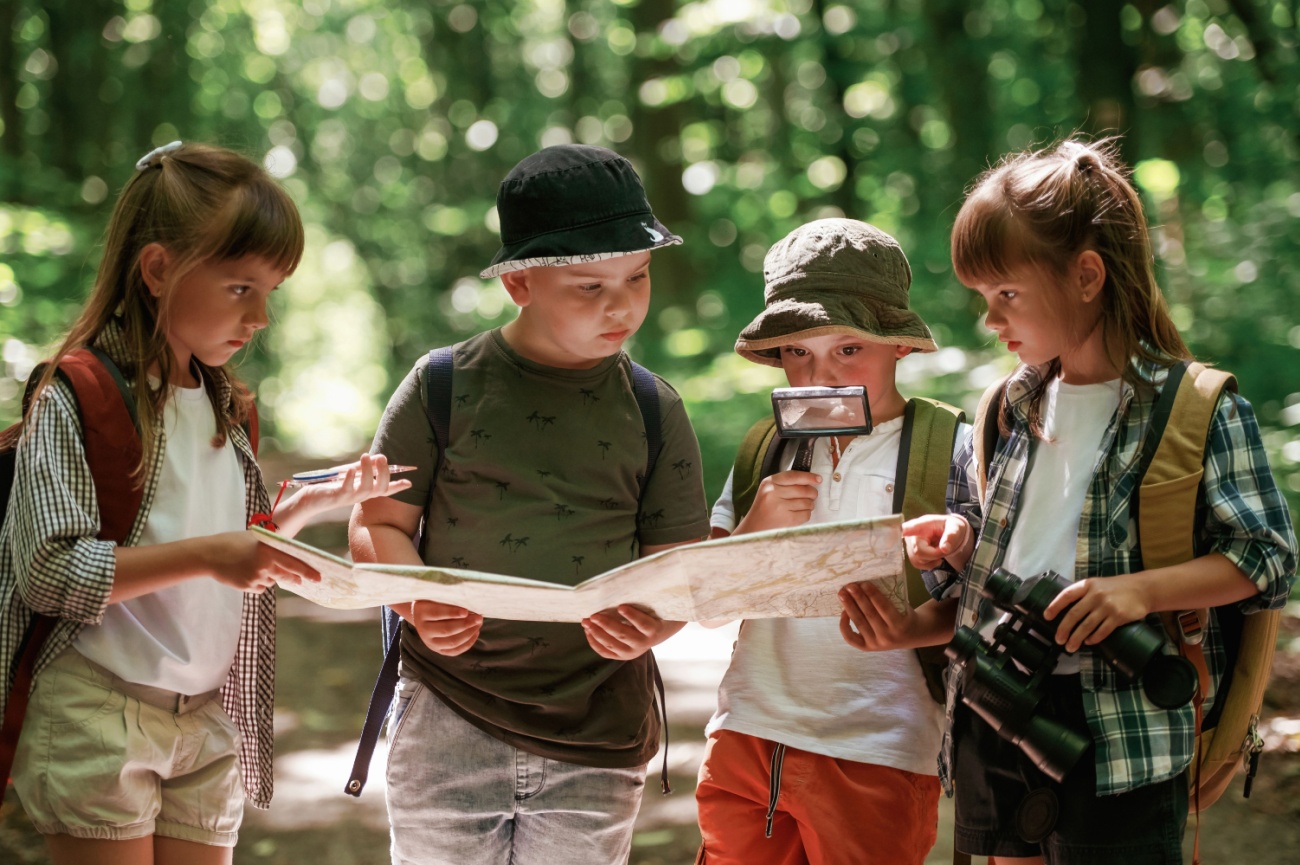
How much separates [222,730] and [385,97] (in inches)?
593

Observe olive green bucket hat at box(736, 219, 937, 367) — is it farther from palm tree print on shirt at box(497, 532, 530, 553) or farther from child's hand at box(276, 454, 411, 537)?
child's hand at box(276, 454, 411, 537)

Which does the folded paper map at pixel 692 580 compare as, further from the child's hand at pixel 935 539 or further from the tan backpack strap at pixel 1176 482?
the tan backpack strap at pixel 1176 482

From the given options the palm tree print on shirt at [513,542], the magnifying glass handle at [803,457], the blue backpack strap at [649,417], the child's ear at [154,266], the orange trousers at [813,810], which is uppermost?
the child's ear at [154,266]

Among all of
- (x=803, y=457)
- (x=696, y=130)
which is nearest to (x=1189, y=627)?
(x=803, y=457)

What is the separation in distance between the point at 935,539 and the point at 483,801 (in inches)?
38.9

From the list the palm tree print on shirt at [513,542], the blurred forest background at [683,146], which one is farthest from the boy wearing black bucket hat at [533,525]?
the blurred forest background at [683,146]

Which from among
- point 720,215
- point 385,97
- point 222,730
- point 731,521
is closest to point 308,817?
point 222,730

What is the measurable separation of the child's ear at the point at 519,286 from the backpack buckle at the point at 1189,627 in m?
1.33

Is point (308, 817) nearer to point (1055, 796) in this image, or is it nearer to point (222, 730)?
point (222, 730)

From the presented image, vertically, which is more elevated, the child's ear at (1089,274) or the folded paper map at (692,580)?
the child's ear at (1089,274)

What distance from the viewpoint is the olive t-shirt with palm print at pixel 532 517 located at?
7.34 feet

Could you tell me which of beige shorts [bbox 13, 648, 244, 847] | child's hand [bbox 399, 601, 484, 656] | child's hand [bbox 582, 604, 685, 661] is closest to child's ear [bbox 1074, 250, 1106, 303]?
child's hand [bbox 582, 604, 685, 661]

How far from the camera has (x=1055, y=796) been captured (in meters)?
2.04

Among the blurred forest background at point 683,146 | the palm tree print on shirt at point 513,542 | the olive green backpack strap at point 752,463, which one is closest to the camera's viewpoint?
the palm tree print on shirt at point 513,542
